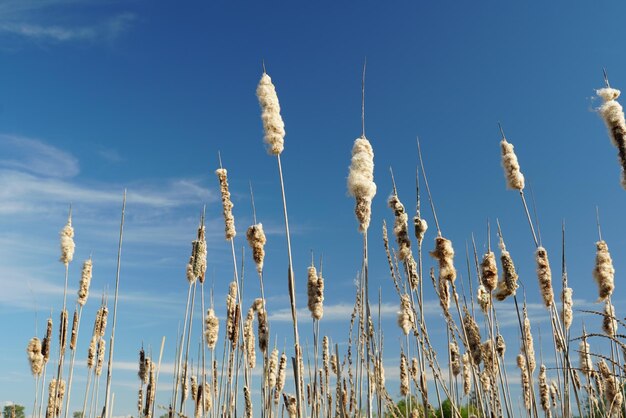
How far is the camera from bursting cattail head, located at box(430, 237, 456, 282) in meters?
3.46

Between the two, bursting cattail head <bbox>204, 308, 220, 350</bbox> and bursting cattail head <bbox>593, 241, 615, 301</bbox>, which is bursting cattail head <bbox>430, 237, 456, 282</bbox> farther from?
bursting cattail head <bbox>204, 308, 220, 350</bbox>

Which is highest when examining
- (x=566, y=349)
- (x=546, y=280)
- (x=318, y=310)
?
(x=546, y=280)

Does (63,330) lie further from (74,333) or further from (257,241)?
(257,241)

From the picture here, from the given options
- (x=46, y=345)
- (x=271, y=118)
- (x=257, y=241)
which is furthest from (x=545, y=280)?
(x=46, y=345)

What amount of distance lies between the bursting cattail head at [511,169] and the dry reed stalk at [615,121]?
780 millimetres

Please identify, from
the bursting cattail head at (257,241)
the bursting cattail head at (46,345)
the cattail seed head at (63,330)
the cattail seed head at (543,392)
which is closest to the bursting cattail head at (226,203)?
the bursting cattail head at (257,241)

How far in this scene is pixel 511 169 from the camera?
427 centimetres

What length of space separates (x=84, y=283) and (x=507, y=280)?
4.50m

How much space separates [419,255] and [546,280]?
102 centimetres

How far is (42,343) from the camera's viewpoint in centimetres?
634

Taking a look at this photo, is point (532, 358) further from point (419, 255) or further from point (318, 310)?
point (318, 310)

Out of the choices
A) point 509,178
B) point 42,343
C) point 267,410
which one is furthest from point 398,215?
point 42,343

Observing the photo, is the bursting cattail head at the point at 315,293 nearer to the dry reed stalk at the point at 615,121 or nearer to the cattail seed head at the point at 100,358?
the dry reed stalk at the point at 615,121

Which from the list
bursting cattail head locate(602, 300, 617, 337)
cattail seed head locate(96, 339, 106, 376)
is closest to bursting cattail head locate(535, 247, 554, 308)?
bursting cattail head locate(602, 300, 617, 337)
